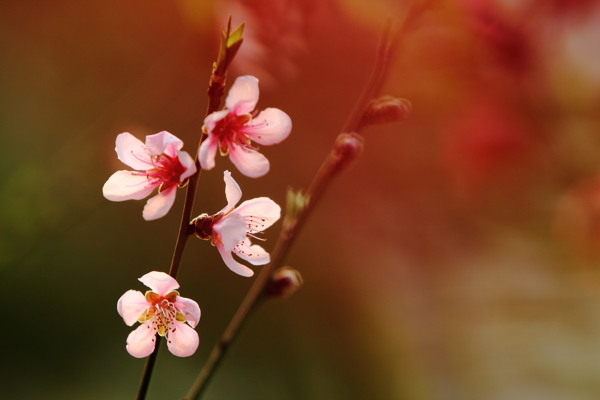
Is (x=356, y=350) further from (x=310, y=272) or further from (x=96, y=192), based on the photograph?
(x=96, y=192)

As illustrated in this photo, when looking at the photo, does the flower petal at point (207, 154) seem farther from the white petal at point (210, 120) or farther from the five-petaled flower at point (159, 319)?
the five-petaled flower at point (159, 319)

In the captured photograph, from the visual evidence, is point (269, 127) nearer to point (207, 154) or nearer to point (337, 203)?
point (207, 154)

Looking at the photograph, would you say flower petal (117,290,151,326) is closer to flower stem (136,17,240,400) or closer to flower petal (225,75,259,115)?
flower stem (136,17,240,400)

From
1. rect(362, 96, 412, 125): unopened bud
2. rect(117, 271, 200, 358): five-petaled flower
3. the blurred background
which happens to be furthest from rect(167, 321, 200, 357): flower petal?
the blurred background

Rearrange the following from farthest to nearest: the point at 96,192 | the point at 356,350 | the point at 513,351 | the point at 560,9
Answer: the point at 356,350 < the point at 513,351 < the point at 96,192 < the point at 560,9

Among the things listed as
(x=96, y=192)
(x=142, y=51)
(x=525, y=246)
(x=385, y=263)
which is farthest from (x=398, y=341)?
(x=142, y=51)
